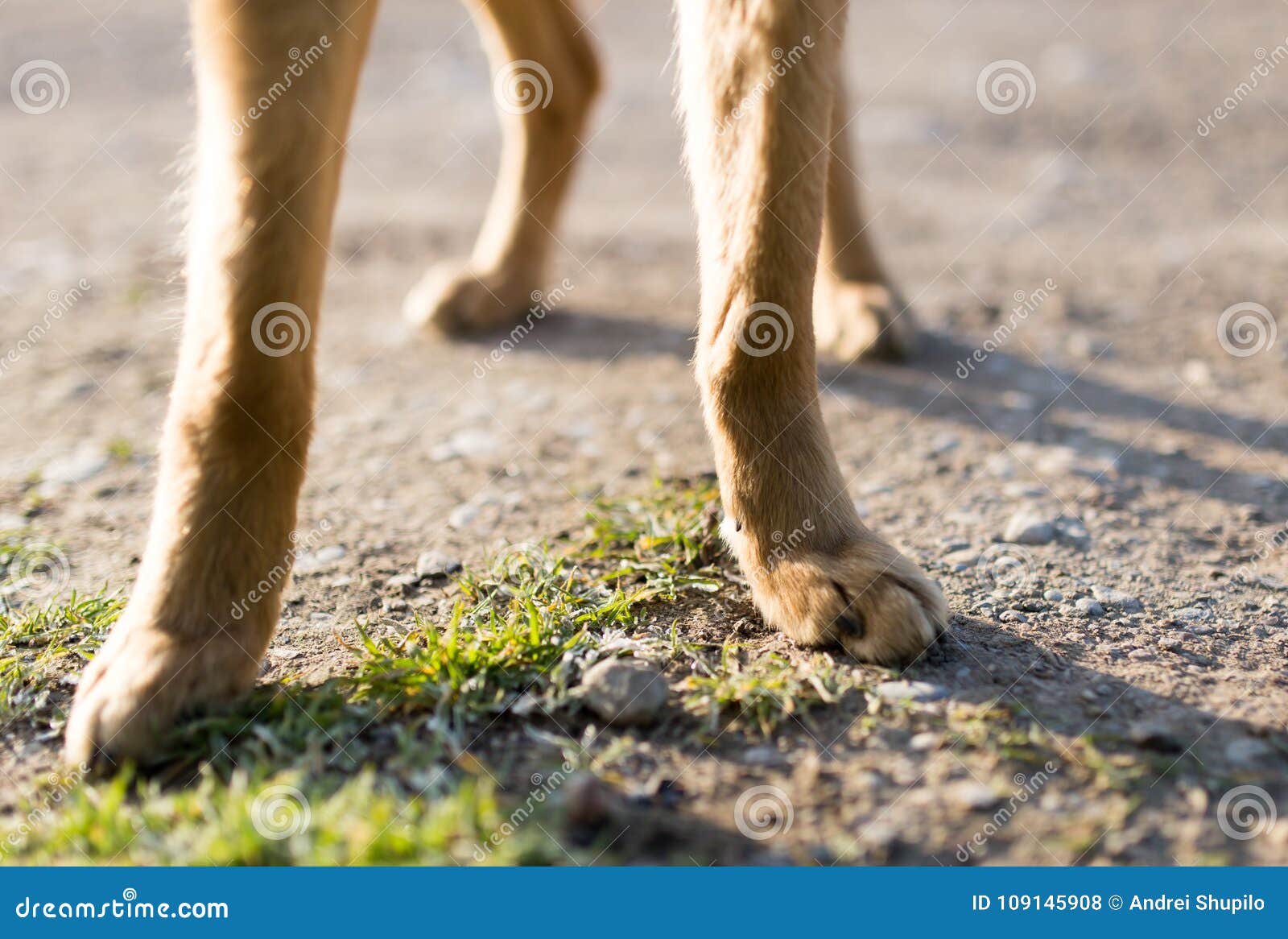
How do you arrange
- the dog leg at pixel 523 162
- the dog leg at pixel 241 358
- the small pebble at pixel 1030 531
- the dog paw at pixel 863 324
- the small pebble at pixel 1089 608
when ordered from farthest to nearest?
the dog leg at pixel 523 162, the dog paw at pixel 863 324, the small pebble at pixel 1030 531, the small pebble at pixel 1089 608, the dog leg at pixel 241 358

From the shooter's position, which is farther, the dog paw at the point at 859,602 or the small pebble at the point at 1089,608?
the small pebble at the point at 1089,608

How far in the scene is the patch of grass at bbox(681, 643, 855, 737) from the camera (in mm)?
1644

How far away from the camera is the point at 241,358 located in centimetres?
167

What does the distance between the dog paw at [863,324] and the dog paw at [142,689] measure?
1.95m

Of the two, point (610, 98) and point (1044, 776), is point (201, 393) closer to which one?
point (1044, 776)

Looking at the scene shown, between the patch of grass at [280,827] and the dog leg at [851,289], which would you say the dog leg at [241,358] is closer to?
the patch of grass at [280,827]

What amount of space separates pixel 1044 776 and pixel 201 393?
132 centimetres

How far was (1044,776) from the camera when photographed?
152 cm

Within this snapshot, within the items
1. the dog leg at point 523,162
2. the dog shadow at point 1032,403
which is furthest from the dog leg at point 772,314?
the dog leg at point 523,162

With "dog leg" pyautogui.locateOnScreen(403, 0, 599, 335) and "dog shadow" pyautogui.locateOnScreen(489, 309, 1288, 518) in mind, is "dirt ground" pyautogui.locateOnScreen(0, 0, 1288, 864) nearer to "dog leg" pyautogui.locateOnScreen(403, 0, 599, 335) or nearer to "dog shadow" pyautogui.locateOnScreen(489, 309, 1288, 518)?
"dog shadow" pyautogui.locateOnScreen(489, 309, 1288, 518)

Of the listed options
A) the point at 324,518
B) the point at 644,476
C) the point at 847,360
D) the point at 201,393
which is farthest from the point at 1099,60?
the point at 201,393

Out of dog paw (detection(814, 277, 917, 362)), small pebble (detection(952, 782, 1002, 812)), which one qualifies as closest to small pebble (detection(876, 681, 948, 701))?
small pebble (detection(952, 782, 1002, 812))

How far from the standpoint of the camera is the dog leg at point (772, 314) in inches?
70.6

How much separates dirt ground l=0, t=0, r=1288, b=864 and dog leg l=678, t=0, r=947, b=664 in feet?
0.50
